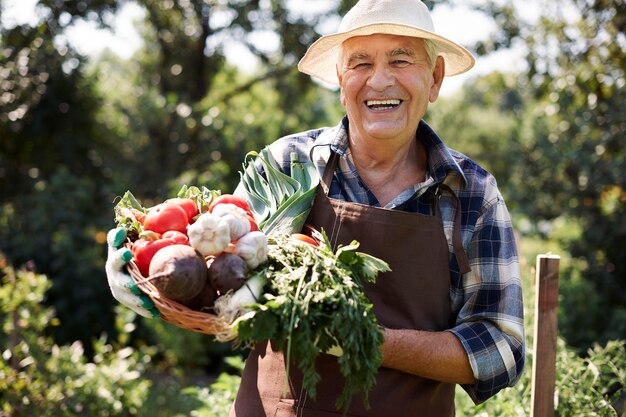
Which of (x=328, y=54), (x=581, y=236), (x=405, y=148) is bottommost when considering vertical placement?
(x=581, y=236)

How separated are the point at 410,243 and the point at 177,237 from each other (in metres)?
0.68

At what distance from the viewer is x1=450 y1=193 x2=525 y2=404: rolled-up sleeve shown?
2148mm

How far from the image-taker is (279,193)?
231 centimetres

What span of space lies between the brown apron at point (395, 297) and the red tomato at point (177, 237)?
454mm

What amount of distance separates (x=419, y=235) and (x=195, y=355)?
14.6 feet

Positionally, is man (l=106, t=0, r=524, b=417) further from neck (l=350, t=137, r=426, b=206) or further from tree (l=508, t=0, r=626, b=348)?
tree (l=508, t=0, r=626, b=348)

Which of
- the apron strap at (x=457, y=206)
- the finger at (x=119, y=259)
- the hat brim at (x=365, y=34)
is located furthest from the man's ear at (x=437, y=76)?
the finger at (x=119, y=259)

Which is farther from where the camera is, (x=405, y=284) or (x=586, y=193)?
(x=586, y=193)

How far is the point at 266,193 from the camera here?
2363 millimetres

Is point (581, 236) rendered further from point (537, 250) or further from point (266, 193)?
point (266, 193)

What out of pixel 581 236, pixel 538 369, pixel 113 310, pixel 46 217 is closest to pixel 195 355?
pixel 113 310

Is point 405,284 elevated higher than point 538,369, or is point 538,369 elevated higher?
point 405,284

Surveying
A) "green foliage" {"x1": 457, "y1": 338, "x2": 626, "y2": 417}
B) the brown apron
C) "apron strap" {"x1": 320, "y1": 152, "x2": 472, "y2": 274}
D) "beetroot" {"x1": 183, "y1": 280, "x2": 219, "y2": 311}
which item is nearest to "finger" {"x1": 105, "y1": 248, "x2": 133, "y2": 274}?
"beetroot" {"x1": 183, "y1": 280, "x2": 219, "y2": 311}

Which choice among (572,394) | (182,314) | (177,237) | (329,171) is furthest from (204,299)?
(572,394)
